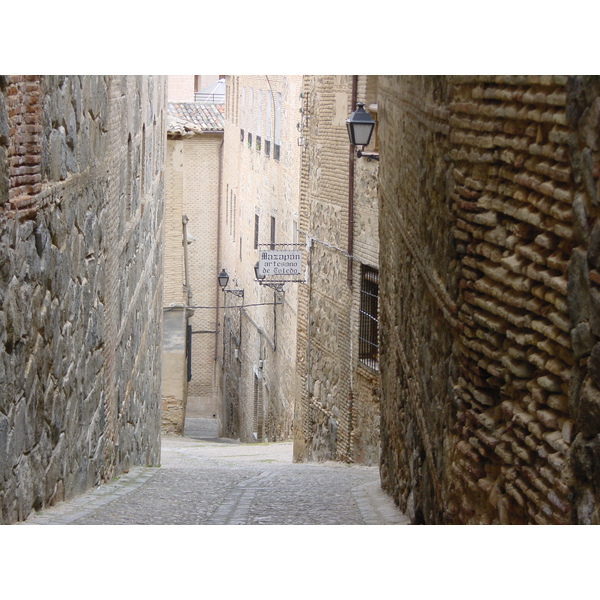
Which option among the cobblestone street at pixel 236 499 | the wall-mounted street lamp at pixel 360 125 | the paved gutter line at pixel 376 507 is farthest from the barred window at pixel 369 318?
the paved gutter line at pixel 376 507

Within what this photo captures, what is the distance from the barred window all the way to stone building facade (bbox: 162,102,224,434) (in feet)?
25.3

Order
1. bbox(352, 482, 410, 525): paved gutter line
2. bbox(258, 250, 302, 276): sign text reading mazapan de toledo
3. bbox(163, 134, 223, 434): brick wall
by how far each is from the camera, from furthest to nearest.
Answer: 1. bbox(163, 134, 223, 434): brick wall
2. bbox(258, 250, 302, 276): sign text reading mazapan de toledo
3. bbox(352, 482, 410, 525): paved gutter line

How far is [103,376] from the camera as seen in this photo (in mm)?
6852

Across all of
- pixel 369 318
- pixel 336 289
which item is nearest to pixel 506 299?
pixel 369 318

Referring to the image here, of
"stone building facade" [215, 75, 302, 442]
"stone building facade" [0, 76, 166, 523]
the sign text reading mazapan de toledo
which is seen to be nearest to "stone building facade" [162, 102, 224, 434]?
"stone building facade" [215, 75, 302, 442]

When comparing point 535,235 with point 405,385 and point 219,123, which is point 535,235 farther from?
point 219,123

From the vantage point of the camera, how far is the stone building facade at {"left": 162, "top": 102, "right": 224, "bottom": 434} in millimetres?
17312

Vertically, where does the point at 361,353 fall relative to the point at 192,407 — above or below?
above

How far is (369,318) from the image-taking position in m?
9.75

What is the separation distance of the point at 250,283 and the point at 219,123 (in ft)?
13.8

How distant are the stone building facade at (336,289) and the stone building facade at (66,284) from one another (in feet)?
7.22

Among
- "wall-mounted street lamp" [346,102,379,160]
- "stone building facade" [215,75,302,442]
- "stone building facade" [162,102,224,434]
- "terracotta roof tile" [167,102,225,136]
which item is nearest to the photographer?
"wall-mounted street lamp" [346,102,379,160]

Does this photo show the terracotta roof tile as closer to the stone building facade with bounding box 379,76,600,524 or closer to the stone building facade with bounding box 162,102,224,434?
the stone building facade with bounding box 162,102,224,434

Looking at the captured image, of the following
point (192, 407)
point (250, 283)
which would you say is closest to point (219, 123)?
point (250, 283)
